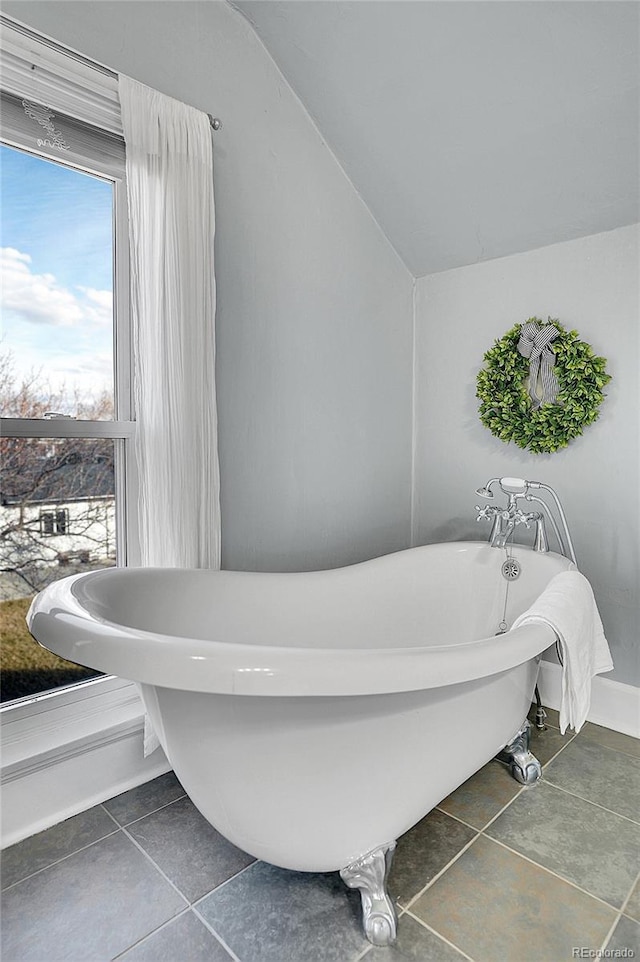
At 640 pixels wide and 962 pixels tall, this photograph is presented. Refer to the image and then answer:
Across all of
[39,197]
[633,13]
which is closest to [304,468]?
[39,197]

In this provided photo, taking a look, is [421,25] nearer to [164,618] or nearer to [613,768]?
[164,618]

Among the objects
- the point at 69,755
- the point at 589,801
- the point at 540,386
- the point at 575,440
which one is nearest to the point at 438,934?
the point at 589,801

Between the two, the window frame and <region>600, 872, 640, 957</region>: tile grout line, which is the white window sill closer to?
the window frame

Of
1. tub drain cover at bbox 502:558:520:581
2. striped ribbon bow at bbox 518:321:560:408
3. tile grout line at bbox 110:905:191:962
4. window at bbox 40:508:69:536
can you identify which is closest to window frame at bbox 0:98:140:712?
window at bbox 40:508:69:536

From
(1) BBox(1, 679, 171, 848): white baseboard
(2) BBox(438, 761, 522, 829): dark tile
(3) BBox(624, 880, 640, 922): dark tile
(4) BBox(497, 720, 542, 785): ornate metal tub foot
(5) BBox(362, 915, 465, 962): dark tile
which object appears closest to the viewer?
(5) BBox(362, 915, 465, 962): dark tile

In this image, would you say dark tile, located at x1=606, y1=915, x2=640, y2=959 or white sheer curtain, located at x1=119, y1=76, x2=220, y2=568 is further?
white sheer curtain, located at x1=119, y1=76, x2=220, y2=568

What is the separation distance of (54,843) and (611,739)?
182cm

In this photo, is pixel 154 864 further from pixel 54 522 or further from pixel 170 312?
pixel 170 312

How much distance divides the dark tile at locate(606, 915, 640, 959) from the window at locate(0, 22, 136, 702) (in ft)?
4.93

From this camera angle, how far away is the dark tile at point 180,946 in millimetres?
1158

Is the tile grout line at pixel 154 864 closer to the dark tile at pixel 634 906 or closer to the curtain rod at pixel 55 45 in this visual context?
the dark tile at pixel 634 906

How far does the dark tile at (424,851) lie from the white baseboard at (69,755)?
80 cm

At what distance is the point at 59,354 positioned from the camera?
5.55ft

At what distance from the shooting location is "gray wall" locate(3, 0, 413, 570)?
1.85 m
